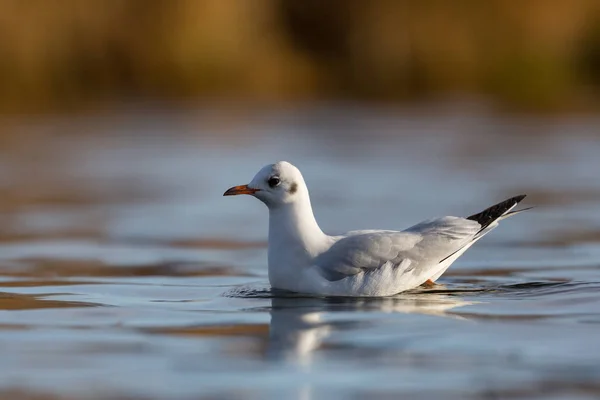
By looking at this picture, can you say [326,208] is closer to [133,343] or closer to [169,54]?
[133,343]

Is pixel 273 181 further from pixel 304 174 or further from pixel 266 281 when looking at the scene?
pixel 304 174

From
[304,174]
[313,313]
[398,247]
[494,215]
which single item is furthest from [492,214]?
[304,174]

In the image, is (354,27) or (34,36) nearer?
(34,36)

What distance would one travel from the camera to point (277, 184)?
29.7 feet

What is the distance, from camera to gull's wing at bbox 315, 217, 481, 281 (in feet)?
28.8

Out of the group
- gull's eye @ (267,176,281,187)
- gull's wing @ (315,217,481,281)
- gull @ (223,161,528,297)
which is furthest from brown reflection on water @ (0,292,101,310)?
gull's wing @ (315,217,481,281)

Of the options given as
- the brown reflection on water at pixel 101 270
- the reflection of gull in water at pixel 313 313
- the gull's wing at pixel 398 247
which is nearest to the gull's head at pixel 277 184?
the gull's wing at pixel 398 247

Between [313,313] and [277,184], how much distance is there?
1.29m

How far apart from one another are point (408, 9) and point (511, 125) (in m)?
8.25

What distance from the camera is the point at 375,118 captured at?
2953cm

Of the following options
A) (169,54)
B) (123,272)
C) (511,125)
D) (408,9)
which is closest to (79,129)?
(169,54)

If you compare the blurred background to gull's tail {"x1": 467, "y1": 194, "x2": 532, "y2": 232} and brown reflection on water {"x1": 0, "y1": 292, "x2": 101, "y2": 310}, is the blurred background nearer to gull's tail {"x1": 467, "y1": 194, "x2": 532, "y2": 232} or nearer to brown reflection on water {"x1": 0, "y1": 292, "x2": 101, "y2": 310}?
brown reflection on water {"x1": 0, "y1": 292, "x2": 101, "y2": 310}

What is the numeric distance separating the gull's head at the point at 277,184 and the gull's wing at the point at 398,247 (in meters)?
0.47

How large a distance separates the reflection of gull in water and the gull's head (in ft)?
2.49
